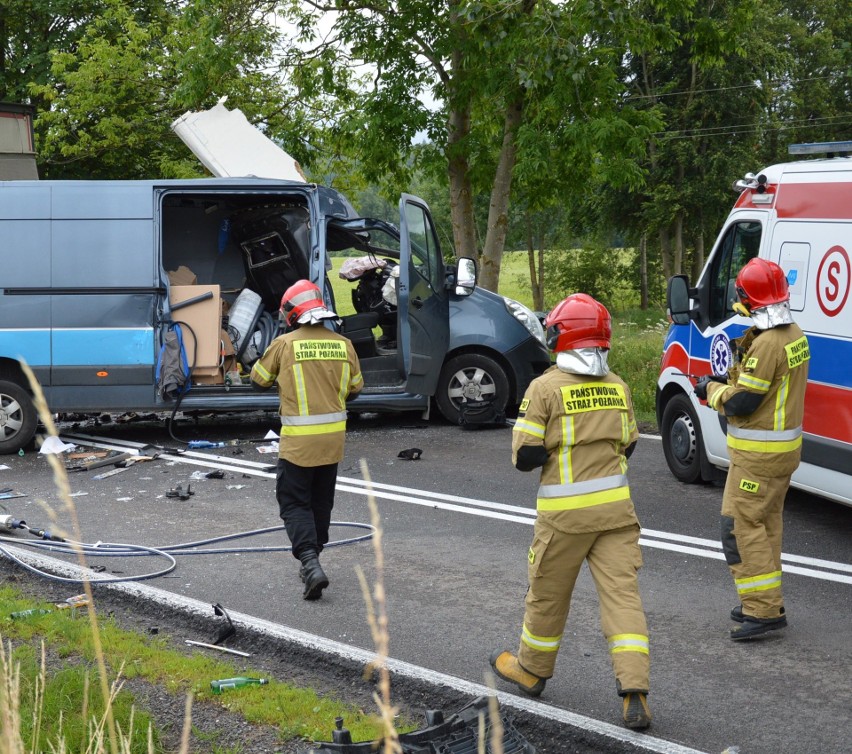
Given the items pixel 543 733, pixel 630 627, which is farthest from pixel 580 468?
pixel 543 733

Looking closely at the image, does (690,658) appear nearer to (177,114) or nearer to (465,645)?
(465,645)

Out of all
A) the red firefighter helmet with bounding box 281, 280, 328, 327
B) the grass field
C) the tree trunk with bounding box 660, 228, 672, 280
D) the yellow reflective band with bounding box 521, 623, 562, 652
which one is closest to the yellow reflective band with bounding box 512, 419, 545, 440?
the yellow reflective band with bounding box 521, 623, 562, 652

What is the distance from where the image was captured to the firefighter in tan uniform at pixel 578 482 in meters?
4.41

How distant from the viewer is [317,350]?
6.16 metres

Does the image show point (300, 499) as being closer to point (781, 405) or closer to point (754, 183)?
point (781, 405)

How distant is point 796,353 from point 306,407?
8.72 ft

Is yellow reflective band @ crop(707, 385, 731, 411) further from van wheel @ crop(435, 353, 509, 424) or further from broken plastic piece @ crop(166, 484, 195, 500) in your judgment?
van wheel @ crop(435, 353, 509, 424)

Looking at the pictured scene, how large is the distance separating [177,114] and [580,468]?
19.2 m

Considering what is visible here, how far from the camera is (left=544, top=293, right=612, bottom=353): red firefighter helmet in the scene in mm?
4504

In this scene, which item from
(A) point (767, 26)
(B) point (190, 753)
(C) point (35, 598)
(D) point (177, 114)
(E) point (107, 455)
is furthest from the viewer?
(A) point (767, 26)

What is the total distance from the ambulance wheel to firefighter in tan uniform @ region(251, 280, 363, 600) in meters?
3.23

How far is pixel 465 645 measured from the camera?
530cm

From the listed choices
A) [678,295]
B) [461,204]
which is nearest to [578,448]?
[678,295]

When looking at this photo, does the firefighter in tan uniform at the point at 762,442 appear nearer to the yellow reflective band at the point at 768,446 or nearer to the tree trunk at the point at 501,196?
the yellow reflective band at the point at 768,446
